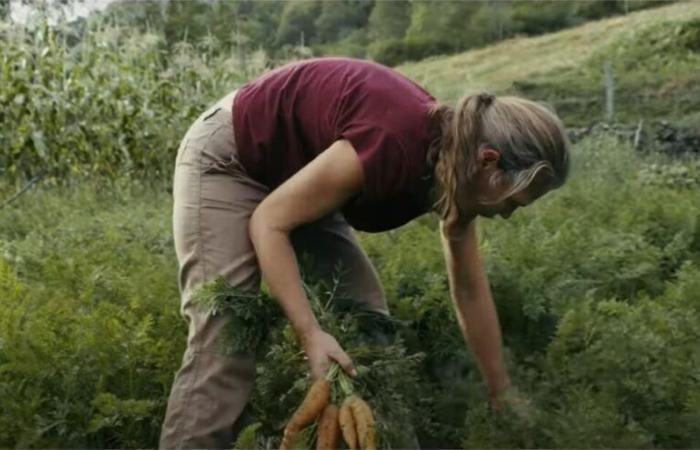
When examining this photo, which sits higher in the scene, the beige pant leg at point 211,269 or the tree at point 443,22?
the beige pant leg at point 211,269

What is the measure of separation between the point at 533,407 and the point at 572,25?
19365mm

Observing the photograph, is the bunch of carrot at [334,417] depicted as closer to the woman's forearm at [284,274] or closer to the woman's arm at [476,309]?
the woman's forearm at [284,274]

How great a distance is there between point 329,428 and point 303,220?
0.55m

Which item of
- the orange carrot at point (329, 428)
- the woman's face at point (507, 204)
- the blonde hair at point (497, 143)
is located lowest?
the orange carrot at point (329, 428)

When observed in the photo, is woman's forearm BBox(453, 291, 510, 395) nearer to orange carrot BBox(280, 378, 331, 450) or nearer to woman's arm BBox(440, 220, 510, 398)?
woman's arm BBox(440, 220, 510, 398)

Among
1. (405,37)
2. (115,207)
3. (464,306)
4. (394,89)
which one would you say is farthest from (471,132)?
(405,37)

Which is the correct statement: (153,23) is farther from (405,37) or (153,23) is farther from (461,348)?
(461,348)


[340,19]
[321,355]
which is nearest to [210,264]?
[321,355]

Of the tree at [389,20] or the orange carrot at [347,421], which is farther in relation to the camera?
the tree at [389,20]

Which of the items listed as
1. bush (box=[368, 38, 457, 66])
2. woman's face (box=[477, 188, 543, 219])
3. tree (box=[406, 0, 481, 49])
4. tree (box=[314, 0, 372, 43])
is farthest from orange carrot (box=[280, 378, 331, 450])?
tree (box=[406, 0, 481, 49])

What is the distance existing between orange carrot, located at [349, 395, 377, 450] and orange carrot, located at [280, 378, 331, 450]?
73 millimetres

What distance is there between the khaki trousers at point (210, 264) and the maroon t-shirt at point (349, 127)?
8cm

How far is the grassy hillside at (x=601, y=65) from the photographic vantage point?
58.9 ft

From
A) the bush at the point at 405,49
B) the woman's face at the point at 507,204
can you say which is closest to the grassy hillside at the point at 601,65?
the bush at the point at 405,49
